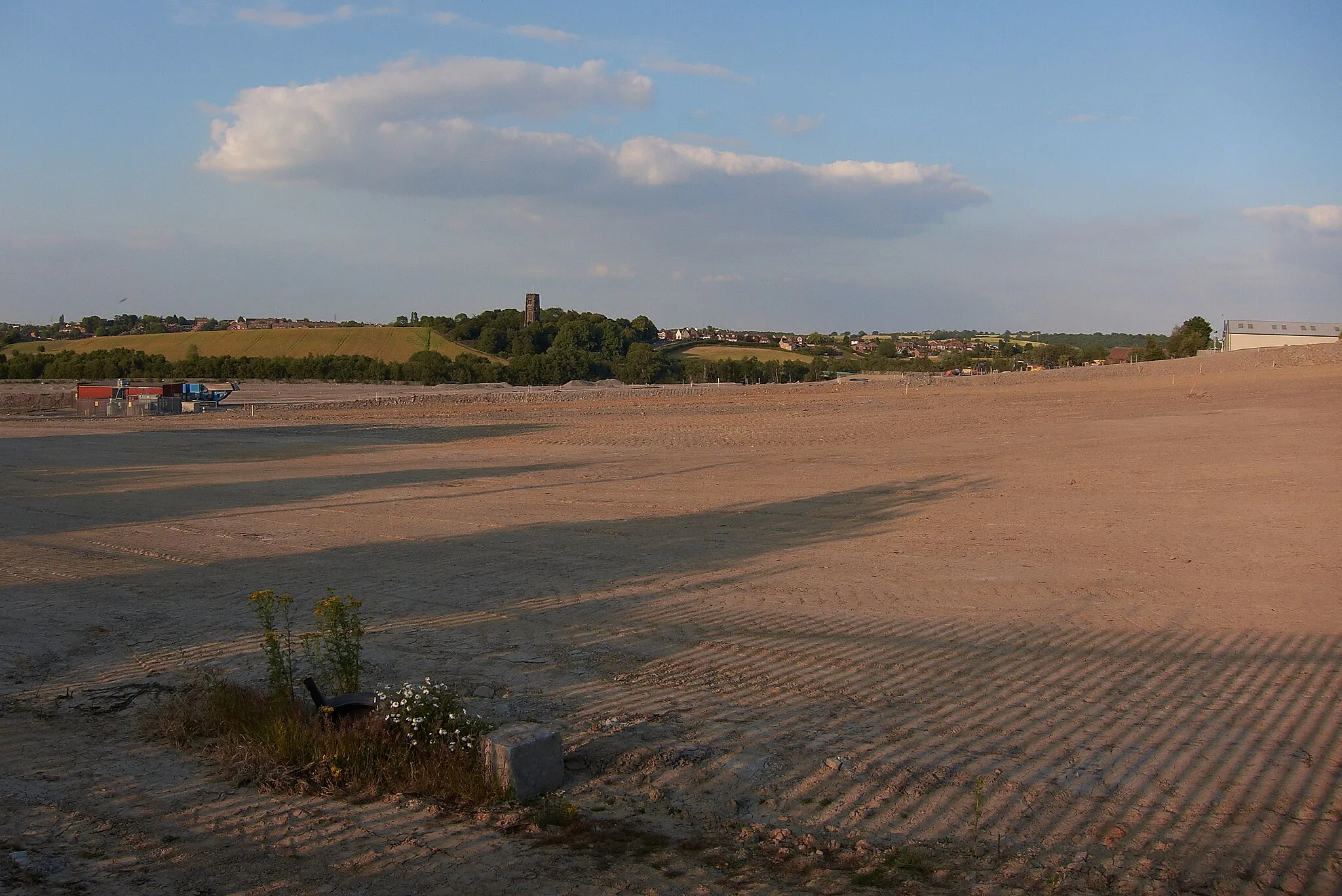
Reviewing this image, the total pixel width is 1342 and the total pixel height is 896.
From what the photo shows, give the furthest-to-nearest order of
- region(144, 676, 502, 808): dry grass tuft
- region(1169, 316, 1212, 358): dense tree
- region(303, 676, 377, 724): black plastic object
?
1. region(1169, 316, 1212, 358): dense tree
2. region(303, 676, 377, 724): black plastic object
3. region(144, 676, 502, 808): dry grass tuft

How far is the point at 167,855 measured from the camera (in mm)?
4609

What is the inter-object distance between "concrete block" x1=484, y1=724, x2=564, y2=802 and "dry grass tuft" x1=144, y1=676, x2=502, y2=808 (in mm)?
101

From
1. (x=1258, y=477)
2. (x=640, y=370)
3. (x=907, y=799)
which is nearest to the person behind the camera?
(x=907, y=799)

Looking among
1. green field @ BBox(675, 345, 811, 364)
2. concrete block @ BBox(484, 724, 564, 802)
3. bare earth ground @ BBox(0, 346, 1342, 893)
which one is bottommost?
bare earth ground @ BBox(0, 346, 1342, 893)

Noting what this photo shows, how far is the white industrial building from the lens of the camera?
275ft

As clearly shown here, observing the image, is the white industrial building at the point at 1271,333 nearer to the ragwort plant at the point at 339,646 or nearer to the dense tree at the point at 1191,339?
the dense tree at the point at 1191,339

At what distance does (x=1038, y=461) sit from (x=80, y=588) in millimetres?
18073

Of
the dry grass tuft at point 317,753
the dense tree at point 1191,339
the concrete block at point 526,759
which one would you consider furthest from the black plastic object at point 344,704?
the dense tree at point 1191,339

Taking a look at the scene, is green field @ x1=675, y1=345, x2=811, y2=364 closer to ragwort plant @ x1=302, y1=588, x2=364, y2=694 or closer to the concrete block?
ragwort plant @ x1=302, y1=588, x2=364, y2=694

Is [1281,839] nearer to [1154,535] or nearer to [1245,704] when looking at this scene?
A: [1245,704]

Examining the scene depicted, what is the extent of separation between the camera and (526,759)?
5168 mm

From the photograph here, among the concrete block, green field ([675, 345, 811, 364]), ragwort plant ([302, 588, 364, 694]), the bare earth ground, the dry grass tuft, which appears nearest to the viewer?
the bare earth ground

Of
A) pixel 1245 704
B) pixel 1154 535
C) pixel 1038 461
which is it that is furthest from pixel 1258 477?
pixel 1245 704

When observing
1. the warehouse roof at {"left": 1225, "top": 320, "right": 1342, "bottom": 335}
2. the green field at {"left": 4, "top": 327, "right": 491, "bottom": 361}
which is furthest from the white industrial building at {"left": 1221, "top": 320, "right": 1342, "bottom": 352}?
the green field at {"left": 4, "top": 327, "right": 491, "bottom": 361}
